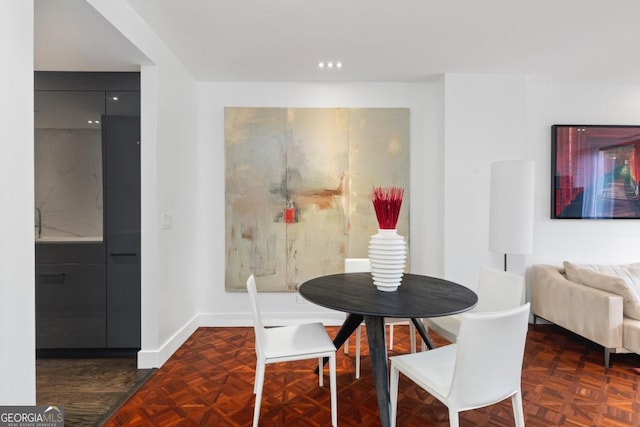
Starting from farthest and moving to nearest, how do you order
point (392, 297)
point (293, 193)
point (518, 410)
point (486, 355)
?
point (293, 193), point (392, 297), point (518, 410), point (486, 355)

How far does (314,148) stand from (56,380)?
301cm

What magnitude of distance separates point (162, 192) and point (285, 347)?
5.66ft

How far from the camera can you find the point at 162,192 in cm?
264

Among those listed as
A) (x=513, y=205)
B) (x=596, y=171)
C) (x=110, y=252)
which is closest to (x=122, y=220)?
(x=110, y=252)

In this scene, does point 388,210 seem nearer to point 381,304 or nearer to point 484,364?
point 381,304

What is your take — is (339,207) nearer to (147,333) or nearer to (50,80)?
(147,333)

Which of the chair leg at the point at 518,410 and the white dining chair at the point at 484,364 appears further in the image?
the chair leg at the point at 518,410

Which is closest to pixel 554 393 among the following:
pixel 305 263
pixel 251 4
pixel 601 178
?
pixel 305 263

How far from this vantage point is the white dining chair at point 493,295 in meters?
2.04

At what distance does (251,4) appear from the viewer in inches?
84.0
